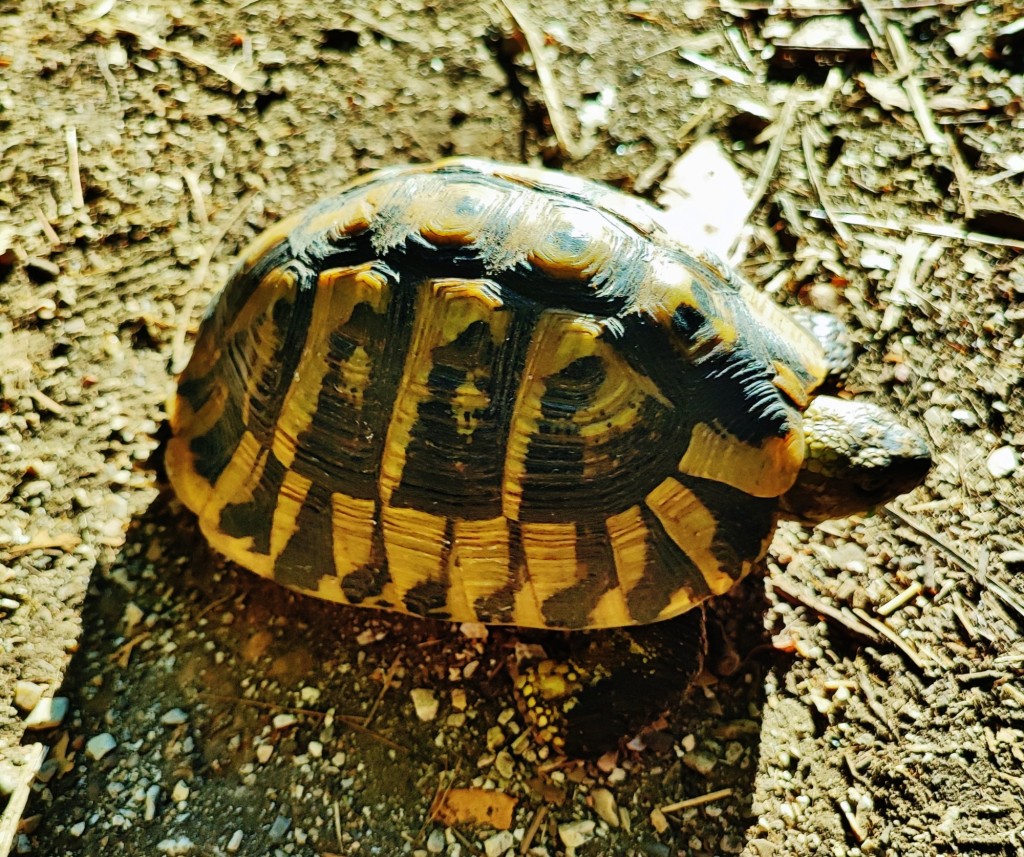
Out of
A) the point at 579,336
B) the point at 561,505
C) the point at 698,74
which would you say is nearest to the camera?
the point at 579,336

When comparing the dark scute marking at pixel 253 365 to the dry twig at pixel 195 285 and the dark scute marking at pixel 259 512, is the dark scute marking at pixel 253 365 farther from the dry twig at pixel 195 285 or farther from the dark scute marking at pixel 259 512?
the dry twig at pixel 195 285

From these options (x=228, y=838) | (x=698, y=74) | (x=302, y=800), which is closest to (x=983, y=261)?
(x=698, y=74)

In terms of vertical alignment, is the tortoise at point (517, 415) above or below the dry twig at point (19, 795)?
above

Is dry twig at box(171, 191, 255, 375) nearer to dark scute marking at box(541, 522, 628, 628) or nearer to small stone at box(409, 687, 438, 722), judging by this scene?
small stone at box(409, 687, 438, 722)

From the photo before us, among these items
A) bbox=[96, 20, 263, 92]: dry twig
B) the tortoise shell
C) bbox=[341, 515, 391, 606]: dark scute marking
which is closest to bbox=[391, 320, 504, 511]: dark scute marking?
the tortoise shell

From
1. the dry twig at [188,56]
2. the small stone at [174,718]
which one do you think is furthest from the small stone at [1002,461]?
the dry twig at [188,56]

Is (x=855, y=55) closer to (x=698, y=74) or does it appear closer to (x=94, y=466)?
(x=698, y=74)

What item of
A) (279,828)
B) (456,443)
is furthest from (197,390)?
(279,828)
